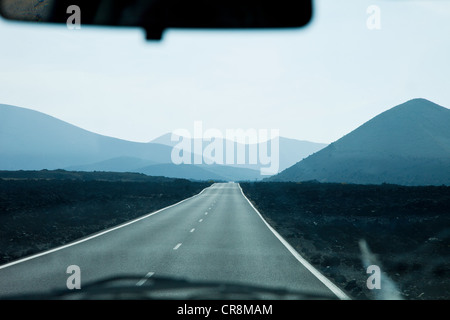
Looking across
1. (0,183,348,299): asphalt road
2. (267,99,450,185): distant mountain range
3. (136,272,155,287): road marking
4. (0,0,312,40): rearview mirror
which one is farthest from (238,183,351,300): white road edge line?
(267,99,450,185): distant mountain range

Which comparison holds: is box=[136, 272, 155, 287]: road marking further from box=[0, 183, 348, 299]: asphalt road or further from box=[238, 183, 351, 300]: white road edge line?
box=[238, 183, 351, 300]: white road edge line

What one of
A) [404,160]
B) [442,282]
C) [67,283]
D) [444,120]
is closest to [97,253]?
[67,283]

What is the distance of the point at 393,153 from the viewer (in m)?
136

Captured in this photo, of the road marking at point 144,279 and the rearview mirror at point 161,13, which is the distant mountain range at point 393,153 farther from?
the rearview mirror at point 161,13

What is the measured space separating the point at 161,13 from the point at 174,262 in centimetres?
700

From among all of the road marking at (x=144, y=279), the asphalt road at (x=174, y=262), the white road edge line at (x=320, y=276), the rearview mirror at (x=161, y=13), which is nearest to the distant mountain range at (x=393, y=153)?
the asphalt road at (x=174, y=262)

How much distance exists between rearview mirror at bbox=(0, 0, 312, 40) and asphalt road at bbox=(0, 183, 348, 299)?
4.23 m

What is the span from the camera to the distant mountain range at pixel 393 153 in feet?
381

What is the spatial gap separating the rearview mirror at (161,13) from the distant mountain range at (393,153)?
112 metres

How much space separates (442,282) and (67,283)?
7825 mm

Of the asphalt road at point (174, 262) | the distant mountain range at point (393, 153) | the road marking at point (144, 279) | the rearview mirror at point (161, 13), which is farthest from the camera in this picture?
the distant mountain range at point (393, 153)

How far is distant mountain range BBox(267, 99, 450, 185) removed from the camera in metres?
116
